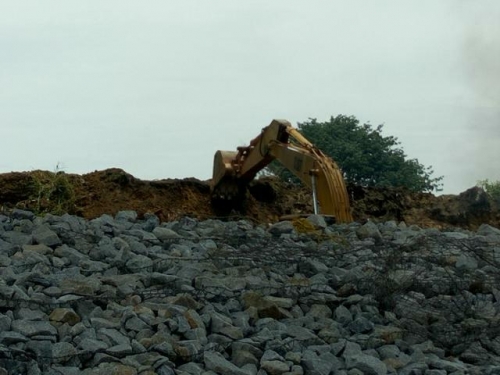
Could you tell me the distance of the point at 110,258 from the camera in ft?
24.2

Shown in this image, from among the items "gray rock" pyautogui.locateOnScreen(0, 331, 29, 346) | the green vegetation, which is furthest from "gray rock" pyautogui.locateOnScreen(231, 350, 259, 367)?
the green vegetation

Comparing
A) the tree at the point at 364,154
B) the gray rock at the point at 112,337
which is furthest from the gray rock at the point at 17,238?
the tree at the point at 364,154

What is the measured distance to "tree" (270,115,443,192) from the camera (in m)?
23.9

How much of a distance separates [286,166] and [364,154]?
1272 centimetres

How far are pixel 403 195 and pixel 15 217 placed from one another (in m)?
10.3

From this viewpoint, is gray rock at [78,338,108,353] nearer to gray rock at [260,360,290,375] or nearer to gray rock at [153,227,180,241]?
gray rock at [260,360,290,375]

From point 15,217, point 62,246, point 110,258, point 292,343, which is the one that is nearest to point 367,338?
point 292,343

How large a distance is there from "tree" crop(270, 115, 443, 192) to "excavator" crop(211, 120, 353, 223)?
924cm

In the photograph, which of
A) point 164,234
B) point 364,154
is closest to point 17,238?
point 164,234

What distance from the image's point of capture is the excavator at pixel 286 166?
34.2 ft

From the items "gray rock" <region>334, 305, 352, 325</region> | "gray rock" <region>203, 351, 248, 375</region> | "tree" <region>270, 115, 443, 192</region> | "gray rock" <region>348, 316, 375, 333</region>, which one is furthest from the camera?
"tree" <region>270, 115, 443, 192</region>

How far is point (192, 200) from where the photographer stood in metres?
16.0

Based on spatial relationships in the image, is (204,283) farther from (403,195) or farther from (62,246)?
(403,195)

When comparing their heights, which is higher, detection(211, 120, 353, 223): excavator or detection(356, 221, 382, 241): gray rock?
detection(211, 120, 353, 223): excavator
